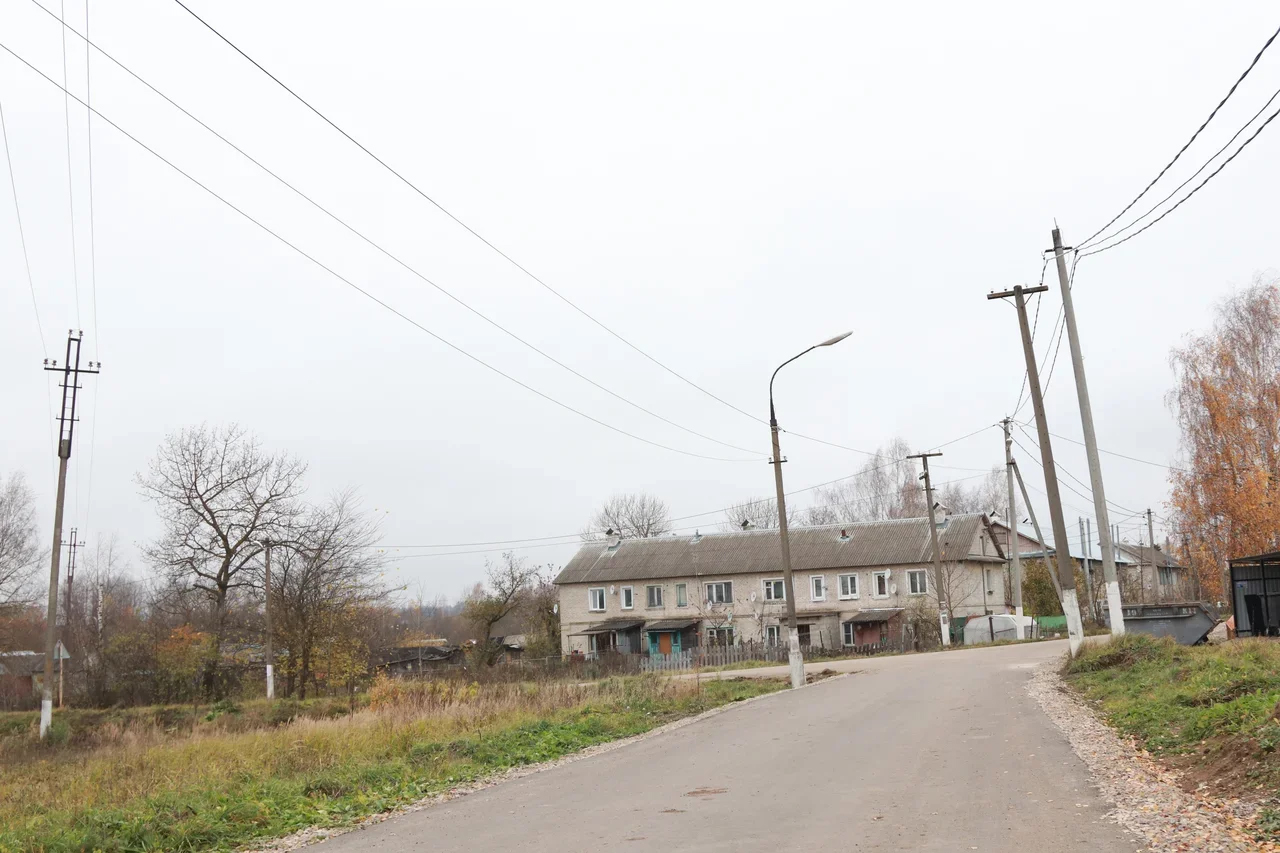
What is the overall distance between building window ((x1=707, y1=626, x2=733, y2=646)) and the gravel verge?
1907 inches

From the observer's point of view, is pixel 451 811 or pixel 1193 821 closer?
pixel 1193 821

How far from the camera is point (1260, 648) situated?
58.0 feet

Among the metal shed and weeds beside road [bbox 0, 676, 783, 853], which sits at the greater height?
the metal shed

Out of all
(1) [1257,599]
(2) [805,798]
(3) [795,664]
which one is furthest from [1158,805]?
(1) [1257,599]

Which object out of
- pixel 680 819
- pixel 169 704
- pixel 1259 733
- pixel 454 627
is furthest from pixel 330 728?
pixel 454 627

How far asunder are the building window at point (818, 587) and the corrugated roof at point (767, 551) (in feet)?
2.39

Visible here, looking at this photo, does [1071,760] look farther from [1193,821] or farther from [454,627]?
[454,627]

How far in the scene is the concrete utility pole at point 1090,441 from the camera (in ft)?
78.0

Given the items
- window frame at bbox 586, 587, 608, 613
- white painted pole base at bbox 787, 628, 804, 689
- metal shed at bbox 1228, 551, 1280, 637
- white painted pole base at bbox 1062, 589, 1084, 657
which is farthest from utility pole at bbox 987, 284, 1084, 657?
window frame at bbox 586, 587, 608, 613

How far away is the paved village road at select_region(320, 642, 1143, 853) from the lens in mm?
7789

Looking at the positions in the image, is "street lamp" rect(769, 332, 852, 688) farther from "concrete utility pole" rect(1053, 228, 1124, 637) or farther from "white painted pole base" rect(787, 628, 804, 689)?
"concrete utility pole" rect(1053, 228, 1124, 637)

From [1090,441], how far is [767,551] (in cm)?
3850

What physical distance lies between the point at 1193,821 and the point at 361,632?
Answer: 3558cm

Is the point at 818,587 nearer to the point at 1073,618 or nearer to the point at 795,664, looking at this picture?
the point at 795,664
